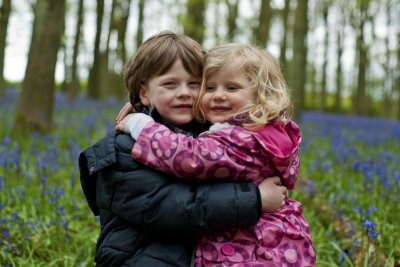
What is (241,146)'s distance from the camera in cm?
219

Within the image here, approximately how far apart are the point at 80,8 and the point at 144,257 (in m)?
16.3

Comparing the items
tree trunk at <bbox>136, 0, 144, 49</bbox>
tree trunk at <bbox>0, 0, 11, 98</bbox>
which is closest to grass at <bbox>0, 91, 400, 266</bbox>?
tree trunk at <bbox>0, 0, 11, 98</bbox>

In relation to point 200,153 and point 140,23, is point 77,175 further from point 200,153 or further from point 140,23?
point 140,23

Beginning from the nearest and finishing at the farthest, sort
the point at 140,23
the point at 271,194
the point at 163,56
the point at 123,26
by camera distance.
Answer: the point at 271,194
the point at 163,56
the point at 123,26
the point at 140,23

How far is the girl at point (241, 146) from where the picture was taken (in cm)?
217

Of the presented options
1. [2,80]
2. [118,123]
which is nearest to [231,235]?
[118,123]

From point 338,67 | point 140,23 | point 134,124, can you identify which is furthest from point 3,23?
point 338,67

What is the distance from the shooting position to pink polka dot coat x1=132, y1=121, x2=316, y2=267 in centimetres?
215

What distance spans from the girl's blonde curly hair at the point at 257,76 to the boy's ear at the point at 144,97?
0.84ft

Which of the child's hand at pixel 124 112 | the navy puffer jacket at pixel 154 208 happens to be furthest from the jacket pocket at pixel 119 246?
the child's hand at pixel 124 112

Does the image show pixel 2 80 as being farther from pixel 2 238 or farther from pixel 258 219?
pixel 258 219

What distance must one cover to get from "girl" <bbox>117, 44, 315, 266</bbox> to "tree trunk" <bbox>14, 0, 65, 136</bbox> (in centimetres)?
588

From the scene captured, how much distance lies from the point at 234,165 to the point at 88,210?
278 cm

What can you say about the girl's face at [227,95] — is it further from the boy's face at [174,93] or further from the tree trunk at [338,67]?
the tree trunk at [338,67]
